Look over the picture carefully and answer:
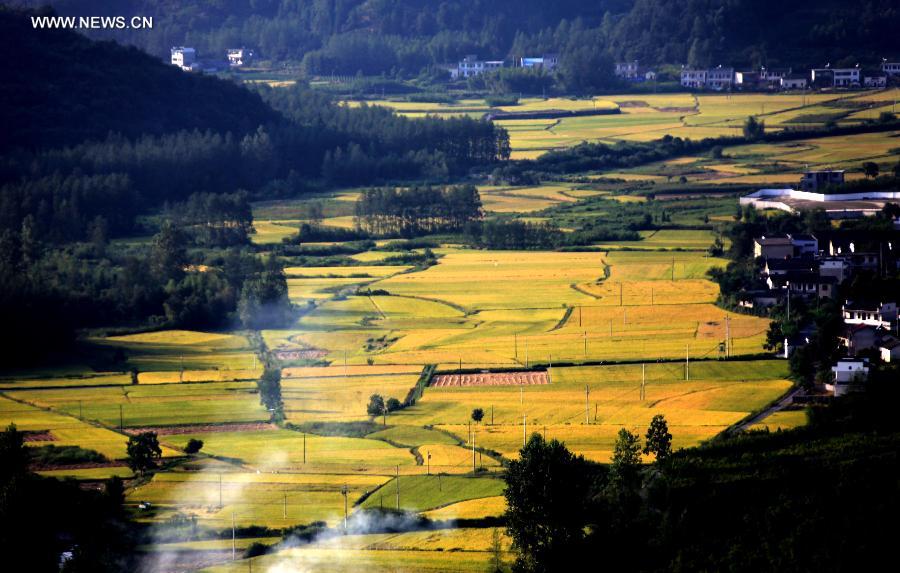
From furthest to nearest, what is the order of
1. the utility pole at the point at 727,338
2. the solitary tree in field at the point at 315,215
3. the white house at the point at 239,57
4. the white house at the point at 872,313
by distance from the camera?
the white house at the point at 239,57
the solitary tree in field at the point at 315,215
the white house at the point at 872,313
the utility pole at the point at 727,338

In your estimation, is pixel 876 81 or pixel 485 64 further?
pixel 485 64

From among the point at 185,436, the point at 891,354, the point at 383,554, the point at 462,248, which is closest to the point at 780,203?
the point at 462,248

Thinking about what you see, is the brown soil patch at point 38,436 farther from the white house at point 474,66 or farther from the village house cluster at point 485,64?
the white house at point 474,66

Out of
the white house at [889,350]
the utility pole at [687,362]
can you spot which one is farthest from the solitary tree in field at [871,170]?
the white house at [889,350]

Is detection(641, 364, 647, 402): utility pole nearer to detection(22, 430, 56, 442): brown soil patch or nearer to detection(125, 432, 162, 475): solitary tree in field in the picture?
detection(125, 432, 162, 475): solitary tree in field

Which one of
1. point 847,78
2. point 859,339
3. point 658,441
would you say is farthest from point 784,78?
point 658,441

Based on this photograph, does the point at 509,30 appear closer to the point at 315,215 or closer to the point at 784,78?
the point at 784,78
